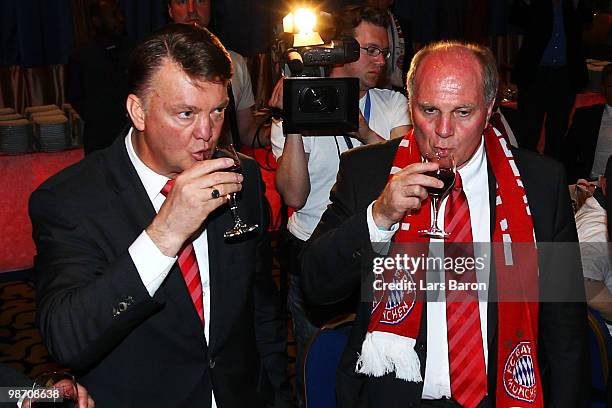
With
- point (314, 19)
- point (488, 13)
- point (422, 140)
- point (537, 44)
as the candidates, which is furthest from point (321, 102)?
point (488, 13)

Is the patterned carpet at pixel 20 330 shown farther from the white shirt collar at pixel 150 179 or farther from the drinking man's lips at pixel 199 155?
the drinking man's lips at pixel 199 155

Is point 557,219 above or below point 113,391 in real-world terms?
above

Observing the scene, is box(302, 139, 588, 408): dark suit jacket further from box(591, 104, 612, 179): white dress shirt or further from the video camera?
box(591, 104, 612, 179): white dress shirt

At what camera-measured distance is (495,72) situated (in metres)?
2.44

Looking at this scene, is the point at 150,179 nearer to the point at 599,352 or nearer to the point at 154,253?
the point at 154,253

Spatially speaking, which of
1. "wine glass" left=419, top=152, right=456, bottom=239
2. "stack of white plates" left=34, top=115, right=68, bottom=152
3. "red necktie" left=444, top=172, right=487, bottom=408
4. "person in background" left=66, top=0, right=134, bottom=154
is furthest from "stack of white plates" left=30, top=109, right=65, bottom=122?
"red necktie" left=444, top=172, right=487, bottom=408

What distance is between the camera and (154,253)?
1.83 m

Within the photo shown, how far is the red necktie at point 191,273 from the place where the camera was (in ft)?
6.73

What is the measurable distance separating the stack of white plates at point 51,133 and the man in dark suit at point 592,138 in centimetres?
348

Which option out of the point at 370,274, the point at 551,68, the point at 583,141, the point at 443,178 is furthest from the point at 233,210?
the point at 551,68

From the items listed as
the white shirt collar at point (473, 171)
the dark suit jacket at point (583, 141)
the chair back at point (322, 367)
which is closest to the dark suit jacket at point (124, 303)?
the chair back at point (322, 367)

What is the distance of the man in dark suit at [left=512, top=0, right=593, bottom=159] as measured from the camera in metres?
7.05

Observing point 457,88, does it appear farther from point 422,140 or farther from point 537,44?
point 537,44

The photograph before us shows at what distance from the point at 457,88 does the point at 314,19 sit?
96 centimetres
